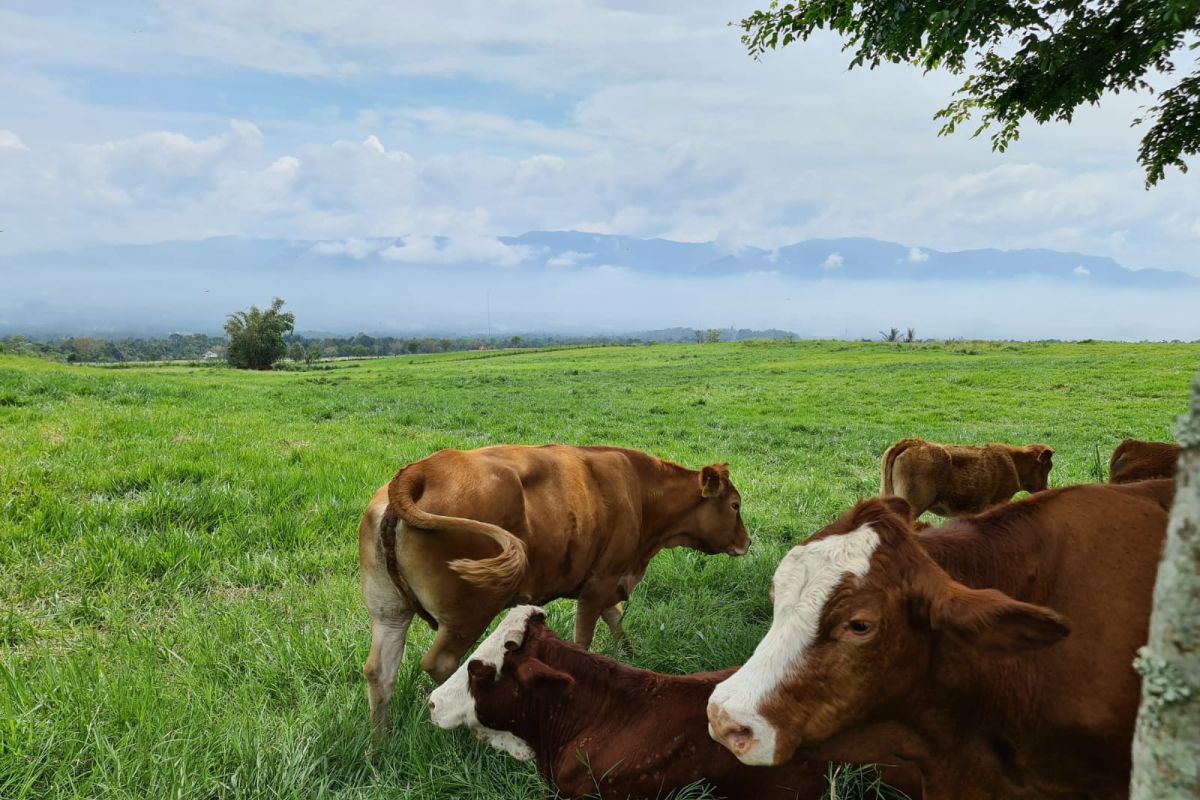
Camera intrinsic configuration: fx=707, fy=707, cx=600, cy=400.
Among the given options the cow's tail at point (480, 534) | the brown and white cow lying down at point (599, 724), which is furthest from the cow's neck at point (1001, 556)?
the cow's tail at point (480, 534)

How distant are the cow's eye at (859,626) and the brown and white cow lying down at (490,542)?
1.96 m

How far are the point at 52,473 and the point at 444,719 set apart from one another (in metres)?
7.10

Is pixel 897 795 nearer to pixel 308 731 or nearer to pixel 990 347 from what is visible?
pixel 308 731

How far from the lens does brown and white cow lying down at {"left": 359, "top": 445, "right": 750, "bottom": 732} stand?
409 centimetres

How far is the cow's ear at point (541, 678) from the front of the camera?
3633mm

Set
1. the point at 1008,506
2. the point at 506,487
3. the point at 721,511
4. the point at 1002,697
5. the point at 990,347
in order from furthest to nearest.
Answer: the point at 990,347
the point at 721,511
the point at 506,487
the point at 1008,506
the point at 1002,697

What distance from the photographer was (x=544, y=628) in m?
4.02

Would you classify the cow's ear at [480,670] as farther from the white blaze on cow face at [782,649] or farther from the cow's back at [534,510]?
the white blaze on cow face at [782,649]

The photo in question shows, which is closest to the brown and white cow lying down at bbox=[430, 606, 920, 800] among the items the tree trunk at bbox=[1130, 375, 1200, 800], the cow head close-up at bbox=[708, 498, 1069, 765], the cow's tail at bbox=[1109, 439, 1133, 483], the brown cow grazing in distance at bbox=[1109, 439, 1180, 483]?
the cow head close-up at bbox=[708, 498, 1069, 765]

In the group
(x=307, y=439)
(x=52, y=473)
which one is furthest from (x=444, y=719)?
(x=307, y=439)

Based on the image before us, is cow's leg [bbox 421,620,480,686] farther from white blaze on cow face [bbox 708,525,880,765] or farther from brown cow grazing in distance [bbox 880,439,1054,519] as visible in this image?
brown cow grazing in distance [bbox 880,439,1054,519]

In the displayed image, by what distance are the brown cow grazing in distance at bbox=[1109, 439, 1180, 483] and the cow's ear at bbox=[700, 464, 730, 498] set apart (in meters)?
3.22

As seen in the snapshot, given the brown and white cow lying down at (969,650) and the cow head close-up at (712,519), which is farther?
the cow head close-up at (712,519)

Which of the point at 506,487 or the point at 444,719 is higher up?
the point at 506,487
